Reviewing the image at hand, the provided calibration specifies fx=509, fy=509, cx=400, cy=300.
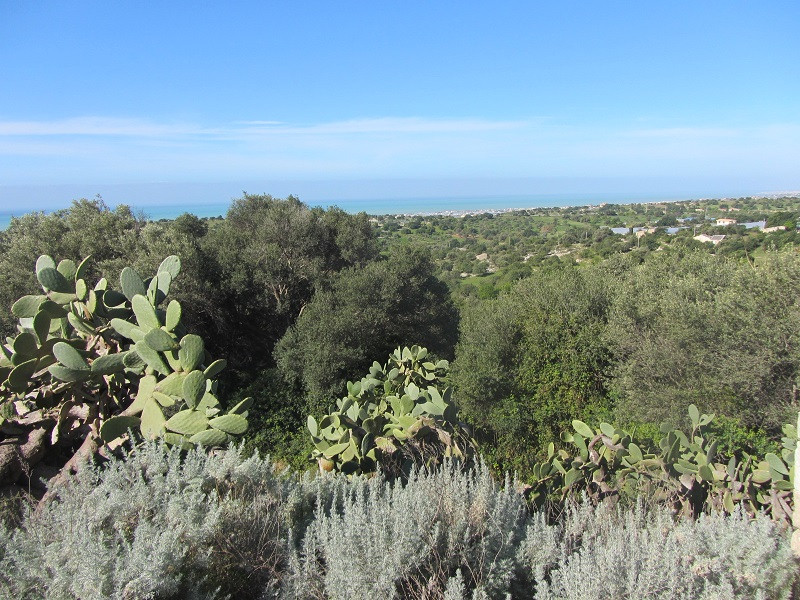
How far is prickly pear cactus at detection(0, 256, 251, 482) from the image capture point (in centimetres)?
241

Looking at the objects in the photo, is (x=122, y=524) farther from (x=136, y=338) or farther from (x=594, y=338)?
(x=594, y=338)

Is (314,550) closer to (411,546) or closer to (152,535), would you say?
(411,546)

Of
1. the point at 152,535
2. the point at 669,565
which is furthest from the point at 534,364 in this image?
the point at 152,535

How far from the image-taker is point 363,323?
38.6 feet

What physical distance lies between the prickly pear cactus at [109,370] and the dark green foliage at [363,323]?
7.25m

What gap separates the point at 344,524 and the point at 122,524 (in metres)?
0.76

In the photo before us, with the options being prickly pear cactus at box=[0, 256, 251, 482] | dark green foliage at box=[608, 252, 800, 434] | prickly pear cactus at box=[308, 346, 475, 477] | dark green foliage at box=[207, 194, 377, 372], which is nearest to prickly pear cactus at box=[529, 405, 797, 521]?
prickly pear cactus at box=[308, 346, 475, 477]

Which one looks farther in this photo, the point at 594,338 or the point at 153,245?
the point at 153,245

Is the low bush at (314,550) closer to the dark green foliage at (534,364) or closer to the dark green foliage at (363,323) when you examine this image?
the dark green foliage at (534,364)

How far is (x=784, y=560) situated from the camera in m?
1.94

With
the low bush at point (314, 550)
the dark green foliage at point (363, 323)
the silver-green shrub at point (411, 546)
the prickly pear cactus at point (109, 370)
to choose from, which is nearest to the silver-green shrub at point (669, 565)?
the low bush at point (314, 550)

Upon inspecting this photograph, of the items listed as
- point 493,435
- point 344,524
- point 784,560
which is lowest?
point 493,435

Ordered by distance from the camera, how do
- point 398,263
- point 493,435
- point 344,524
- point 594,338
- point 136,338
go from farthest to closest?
1. point 398,263
2. point 594,338
3. point 493,435
4. point 136,338
5. point 344,524

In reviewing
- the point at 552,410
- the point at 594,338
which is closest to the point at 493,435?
the point at 552,410
